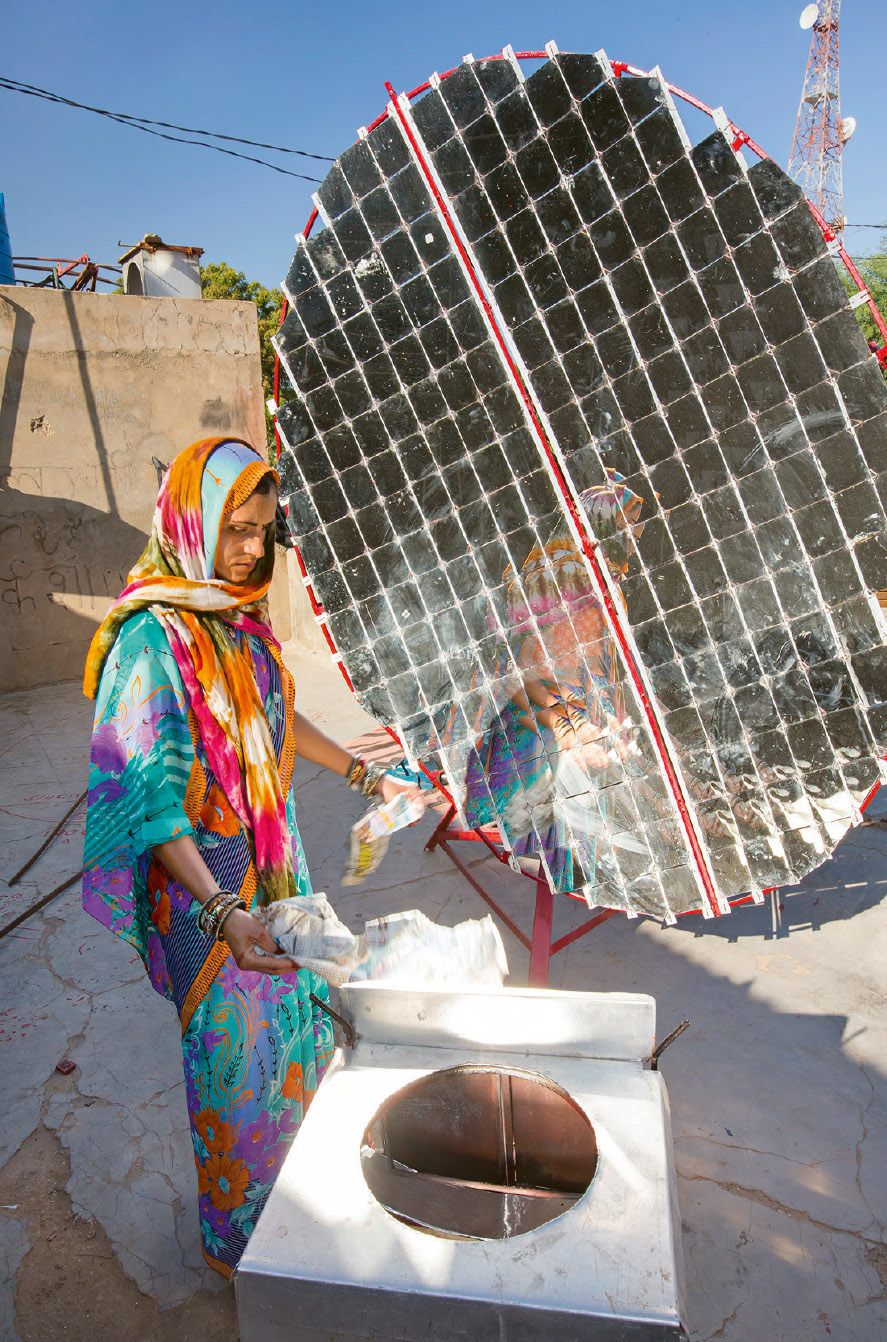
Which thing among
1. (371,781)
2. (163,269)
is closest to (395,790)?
(371,781)

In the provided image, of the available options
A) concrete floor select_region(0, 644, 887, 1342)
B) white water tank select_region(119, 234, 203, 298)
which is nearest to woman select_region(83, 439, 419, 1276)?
concrete floor select_region(0, 644, 887, 1342)

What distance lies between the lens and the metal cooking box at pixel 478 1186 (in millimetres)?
936

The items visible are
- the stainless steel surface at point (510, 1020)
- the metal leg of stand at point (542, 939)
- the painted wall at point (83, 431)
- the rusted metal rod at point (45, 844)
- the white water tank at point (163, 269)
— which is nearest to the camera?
the stainless steel surface at point (510, 1020)

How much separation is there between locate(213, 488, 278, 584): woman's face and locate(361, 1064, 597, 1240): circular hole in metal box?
115 cm

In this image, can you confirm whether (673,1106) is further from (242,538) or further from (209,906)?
Answer: (242,538)

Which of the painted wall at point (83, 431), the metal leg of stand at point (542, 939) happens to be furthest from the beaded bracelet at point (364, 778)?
the painted wall at point (83, 431)

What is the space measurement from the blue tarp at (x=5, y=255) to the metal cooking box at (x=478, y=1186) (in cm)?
1097

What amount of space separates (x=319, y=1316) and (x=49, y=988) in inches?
118

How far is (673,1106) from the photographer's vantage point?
268cm

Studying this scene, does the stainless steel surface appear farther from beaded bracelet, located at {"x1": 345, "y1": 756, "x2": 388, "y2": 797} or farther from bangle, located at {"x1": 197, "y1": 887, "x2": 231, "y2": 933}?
beaded bracelet, located at {"x1": 345, "y1": 756, "x2": 388, "y2": 797}

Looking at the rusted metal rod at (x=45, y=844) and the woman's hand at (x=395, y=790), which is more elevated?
the rusted metal rod at (x=45, y=844)

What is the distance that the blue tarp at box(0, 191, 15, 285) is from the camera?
386 inches

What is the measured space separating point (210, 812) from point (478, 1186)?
922 millimetres

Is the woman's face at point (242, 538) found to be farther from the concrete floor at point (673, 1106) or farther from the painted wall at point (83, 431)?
the painted wall at point (83, 431)
